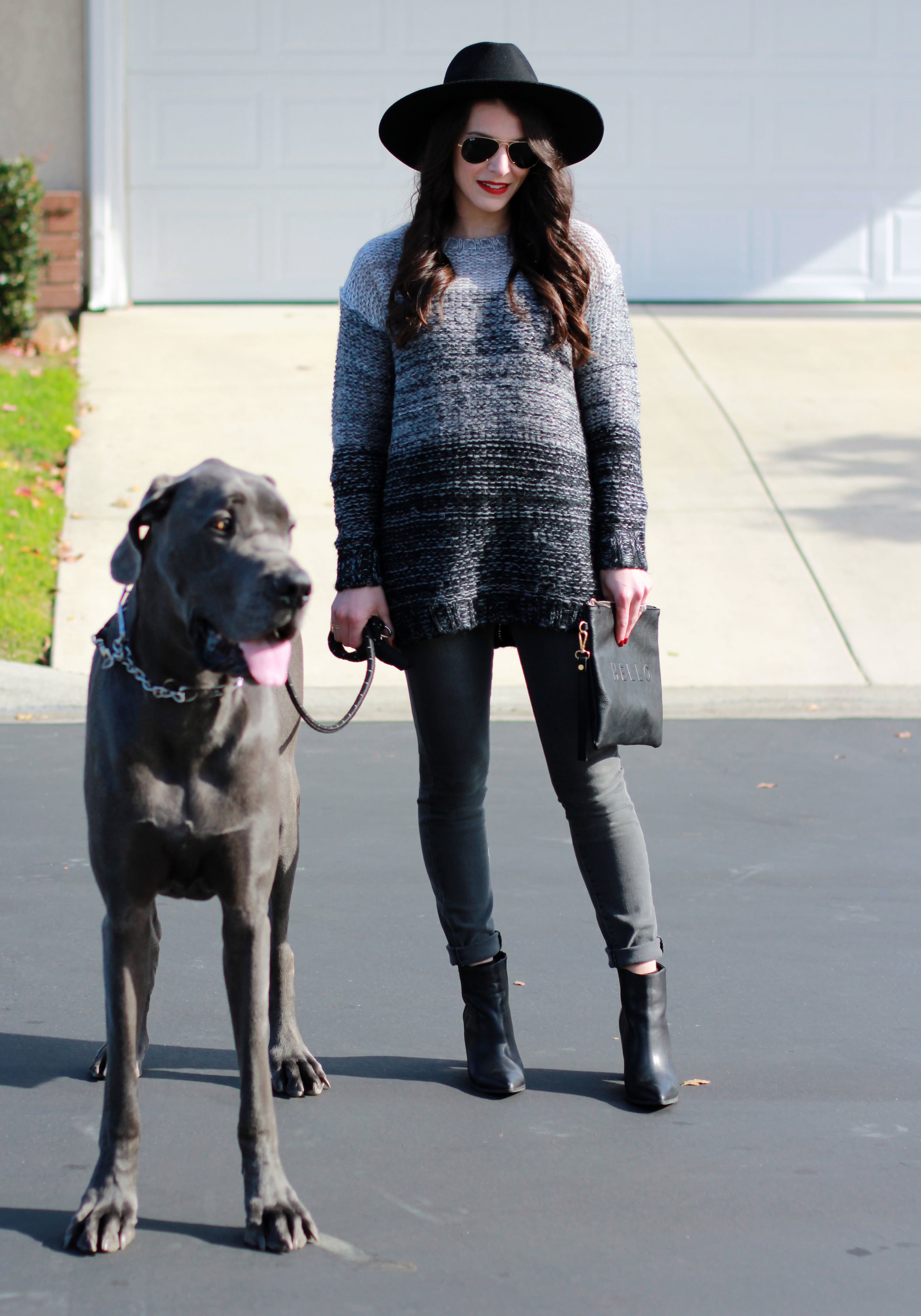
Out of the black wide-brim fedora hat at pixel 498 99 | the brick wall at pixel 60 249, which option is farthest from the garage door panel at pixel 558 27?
the black wide-brim fedora hat at pixel 498 99

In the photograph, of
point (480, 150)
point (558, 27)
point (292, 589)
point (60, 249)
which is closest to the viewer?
point (292, 589)

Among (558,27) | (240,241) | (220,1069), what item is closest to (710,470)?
(558,27)

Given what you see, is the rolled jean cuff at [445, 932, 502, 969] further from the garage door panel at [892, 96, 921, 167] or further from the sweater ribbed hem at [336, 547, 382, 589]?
the garage door panel at [892, 96, 921, 167]

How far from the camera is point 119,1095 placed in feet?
8.51

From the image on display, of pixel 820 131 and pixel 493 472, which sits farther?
pixel 820 131

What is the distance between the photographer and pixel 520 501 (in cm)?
311

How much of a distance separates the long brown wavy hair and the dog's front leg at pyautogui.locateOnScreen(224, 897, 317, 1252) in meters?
1.26

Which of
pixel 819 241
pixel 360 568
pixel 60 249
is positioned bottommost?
pixel 360 568

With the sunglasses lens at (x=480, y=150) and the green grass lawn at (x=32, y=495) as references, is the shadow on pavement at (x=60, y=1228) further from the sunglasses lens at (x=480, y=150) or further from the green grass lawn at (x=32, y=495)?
the green grass lawn at (x=32, y=495)

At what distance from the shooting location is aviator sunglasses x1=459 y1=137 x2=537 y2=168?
305 cm

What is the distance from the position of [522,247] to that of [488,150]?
0.21m

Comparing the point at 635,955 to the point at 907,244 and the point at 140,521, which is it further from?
the point at 907,244

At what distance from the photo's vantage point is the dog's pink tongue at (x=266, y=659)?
7.50 ft

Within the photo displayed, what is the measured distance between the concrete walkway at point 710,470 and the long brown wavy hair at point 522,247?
3.61 metres
